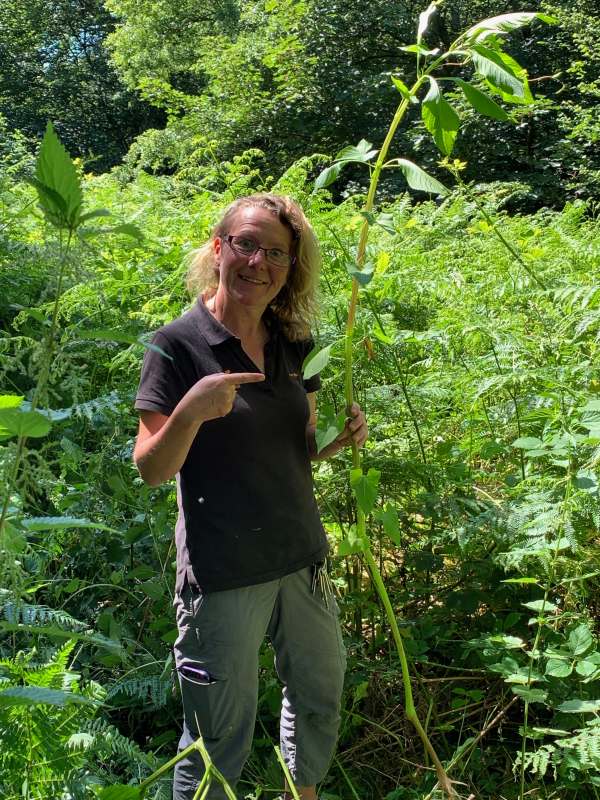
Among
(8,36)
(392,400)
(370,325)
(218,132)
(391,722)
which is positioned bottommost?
(391,722)

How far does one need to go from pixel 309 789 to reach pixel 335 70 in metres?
15.3

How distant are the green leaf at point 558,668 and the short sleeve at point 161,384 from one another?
1.31 m

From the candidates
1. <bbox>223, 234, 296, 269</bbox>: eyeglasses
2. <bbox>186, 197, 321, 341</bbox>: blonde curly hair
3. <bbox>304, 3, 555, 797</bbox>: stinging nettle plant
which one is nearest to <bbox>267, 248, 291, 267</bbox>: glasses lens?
Result: <bbox>223, 234, 296, 269</bbox>: eyeglasses

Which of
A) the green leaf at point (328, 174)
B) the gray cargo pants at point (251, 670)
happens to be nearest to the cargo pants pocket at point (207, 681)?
the gray cargo pants at point (251, 670)

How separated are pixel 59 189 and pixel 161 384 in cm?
124

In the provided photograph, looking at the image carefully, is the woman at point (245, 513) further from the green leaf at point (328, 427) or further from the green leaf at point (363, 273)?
the green leaf at point (363, 273)

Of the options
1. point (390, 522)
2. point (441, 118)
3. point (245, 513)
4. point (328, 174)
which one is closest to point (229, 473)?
point (245, 513)

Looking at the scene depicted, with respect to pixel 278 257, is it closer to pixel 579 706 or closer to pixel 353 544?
pixel 353 544

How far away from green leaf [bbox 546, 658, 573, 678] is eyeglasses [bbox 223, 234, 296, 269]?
4.51ft

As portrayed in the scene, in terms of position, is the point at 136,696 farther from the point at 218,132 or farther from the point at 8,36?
the point at 8,36

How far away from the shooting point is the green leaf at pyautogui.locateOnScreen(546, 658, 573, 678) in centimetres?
226

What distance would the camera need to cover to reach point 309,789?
7.73ft

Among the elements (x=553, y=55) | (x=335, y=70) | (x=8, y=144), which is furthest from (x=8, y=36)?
(x=8, y=144)

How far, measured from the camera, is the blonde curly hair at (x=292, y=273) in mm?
2318
